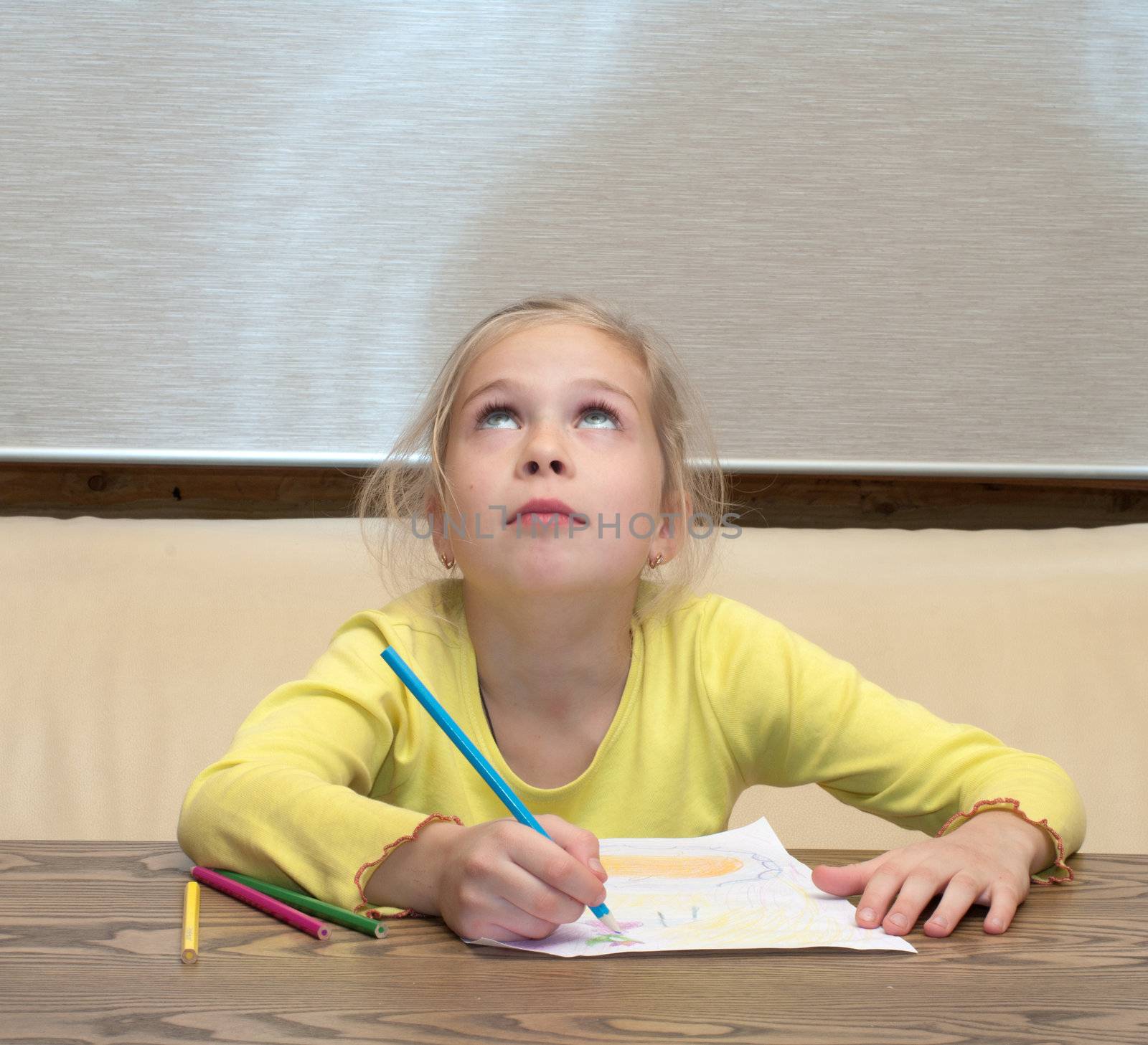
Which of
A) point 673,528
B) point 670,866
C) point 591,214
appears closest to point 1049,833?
point 670,866

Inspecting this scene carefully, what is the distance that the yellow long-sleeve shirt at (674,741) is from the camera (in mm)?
800

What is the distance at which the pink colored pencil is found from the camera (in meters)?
0.56

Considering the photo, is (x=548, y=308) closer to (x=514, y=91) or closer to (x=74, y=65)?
(x=514, y=91)

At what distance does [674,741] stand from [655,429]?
27cm

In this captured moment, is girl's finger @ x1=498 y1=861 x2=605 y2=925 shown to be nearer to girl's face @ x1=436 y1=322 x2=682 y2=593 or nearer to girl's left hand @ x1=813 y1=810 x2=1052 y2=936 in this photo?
girl's left hand @ x1=813 y1=810 x2=1052 y2=936

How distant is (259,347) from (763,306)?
633 millimetres

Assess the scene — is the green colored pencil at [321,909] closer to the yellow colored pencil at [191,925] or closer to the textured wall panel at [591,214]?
the yellow colored pencil at [191,925]

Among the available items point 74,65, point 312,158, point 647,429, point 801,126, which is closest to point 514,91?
point 312,158

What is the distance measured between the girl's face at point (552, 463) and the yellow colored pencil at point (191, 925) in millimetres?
349

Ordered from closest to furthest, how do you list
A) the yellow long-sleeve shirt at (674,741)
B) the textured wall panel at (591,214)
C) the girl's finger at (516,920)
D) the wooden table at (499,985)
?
1. the wooden table at (499,985)
2. the girl's finger at (516,920)
3. the yellow long-sleeve shirt at (674,741)
4. the textured wall panel at (591,214)

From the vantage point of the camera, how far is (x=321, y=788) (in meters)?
0.68

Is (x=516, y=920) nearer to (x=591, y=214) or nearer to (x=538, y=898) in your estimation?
(x=538, y=898)

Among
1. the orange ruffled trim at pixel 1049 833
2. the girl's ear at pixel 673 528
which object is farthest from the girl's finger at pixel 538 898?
the girl's ear at pixel 673 528

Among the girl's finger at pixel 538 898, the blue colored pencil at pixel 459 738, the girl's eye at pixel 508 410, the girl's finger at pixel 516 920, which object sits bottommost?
the girl's finger at pixel 516 920
